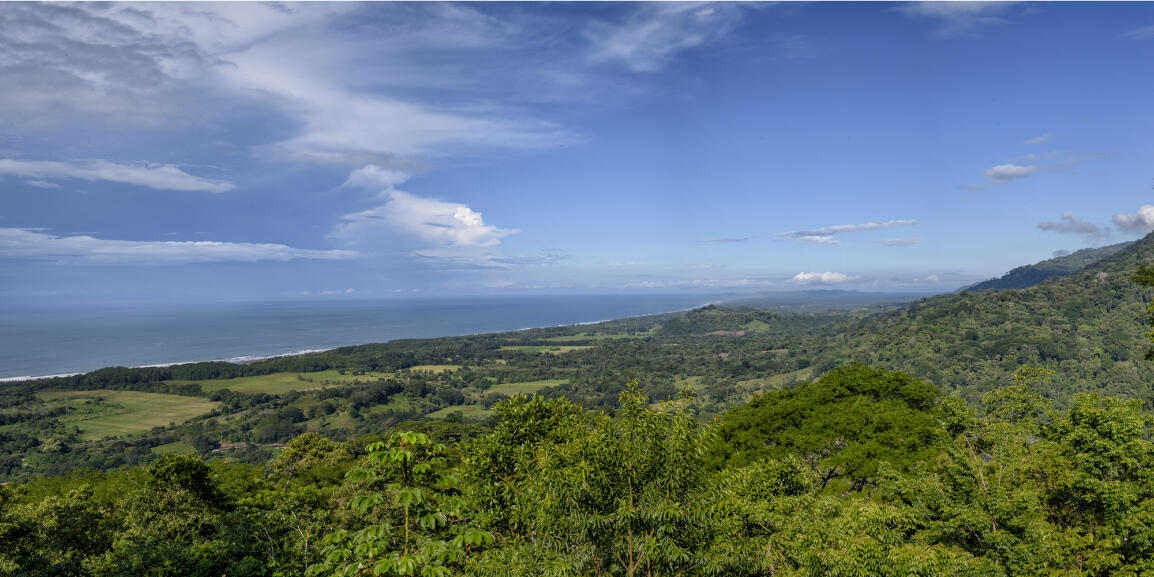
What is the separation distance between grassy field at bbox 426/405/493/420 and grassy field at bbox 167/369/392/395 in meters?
36.9

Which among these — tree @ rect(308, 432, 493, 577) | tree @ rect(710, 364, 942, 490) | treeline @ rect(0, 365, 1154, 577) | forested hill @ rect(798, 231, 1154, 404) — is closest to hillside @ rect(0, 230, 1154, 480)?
forested hill @ rect(798, 231, 1154, 404)

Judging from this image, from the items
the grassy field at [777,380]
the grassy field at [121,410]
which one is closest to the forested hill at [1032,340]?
the grassy field at [777,380]

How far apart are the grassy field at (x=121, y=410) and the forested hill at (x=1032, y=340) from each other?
176 meters

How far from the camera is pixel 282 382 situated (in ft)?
468

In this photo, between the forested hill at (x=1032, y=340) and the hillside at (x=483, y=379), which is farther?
the forested hill at (x=1032, y=340)

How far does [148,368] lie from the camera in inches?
5492

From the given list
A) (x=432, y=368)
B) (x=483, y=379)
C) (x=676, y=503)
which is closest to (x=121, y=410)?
(x=432, y=368)

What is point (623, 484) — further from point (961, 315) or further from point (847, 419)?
point (961, 315)

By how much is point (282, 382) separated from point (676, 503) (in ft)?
533

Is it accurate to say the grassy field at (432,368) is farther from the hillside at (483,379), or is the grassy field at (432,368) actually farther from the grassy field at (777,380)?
the grassy field at (777,380)

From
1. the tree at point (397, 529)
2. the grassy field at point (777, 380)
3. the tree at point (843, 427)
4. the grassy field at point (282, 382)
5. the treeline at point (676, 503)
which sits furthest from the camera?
the grassy field at point (777, 380)

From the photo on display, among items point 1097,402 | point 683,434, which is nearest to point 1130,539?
point 1097,402

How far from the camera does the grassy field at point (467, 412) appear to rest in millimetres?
122625

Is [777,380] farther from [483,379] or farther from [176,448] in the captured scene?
[176,448]
